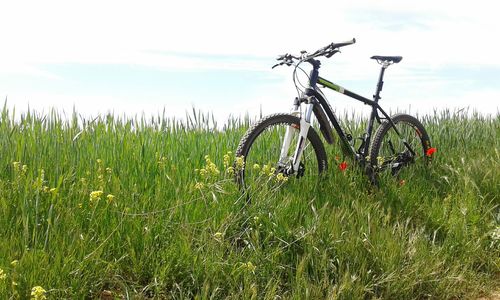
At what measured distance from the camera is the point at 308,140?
5930 millimetres

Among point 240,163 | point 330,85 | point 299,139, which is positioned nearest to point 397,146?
point 330,85

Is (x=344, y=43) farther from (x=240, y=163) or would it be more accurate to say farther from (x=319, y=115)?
(x=240, y=163)

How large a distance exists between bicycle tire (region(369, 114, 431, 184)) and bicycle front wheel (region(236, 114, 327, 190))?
2.68 feet

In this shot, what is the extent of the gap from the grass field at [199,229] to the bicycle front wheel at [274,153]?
0.18 m

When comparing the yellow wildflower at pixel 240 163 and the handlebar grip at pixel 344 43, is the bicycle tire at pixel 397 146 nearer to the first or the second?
the handlebar grip at pixel 344 43

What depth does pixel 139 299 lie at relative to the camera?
3.61 metres

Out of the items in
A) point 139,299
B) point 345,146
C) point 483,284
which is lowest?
point 483,284

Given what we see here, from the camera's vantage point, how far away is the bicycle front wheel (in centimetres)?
519

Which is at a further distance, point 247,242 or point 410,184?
point 410,184

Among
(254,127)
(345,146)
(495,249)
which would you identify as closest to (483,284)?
(495,249)

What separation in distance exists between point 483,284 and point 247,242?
2.23 m

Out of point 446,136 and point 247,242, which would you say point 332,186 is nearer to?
point 247,242

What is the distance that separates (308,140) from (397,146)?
6.72 feet

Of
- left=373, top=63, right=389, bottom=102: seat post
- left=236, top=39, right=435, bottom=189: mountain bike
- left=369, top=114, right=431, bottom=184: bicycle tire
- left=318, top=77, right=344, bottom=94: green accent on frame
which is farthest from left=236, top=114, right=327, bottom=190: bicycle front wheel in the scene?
left=373, top=63, right=389, bottom=102: seat post
